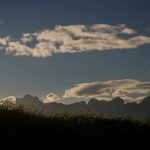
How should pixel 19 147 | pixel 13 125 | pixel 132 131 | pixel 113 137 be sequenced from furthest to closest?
1. pixel 132 131
2. pixel 113 137
3. pixel 13 125
4. pixel 19 147

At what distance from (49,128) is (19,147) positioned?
8.97 feet

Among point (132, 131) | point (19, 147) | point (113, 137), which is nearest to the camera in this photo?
point (19, 147)

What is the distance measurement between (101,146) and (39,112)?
217 inches

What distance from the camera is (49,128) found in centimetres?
2144

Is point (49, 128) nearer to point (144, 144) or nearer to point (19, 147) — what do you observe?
point (19, 147)

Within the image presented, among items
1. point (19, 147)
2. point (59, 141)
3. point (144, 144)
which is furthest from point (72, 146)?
point (144, 144)

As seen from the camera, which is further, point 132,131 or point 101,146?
point 132,131

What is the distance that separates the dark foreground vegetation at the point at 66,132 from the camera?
64.6 ft

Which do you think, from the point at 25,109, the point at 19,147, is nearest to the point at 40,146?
the point at 19,147

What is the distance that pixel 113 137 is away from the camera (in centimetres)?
2209

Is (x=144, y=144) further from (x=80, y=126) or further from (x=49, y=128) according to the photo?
(x=49, y=128)

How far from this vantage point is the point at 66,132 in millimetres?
21281

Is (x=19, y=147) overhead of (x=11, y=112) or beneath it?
beneath

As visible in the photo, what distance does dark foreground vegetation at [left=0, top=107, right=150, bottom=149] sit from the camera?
64.6ft
